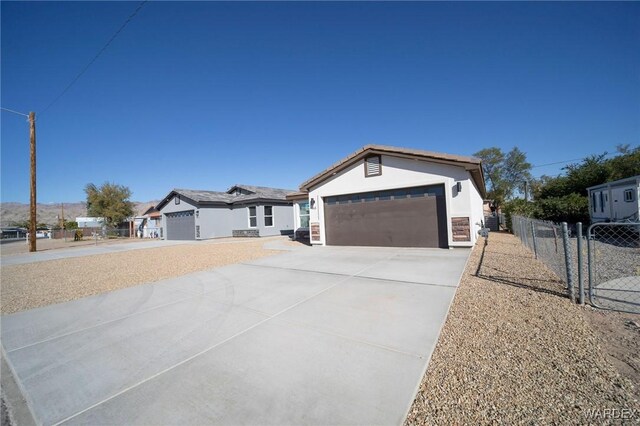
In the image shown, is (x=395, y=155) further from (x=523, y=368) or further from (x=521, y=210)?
(x=521, y=210)

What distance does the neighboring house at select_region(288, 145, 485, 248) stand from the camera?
973 cm

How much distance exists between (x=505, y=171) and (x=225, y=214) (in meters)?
43.4

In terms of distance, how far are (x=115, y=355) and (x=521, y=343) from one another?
4.68 m

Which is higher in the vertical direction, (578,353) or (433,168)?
(433,168)

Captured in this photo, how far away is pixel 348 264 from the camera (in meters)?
7.69

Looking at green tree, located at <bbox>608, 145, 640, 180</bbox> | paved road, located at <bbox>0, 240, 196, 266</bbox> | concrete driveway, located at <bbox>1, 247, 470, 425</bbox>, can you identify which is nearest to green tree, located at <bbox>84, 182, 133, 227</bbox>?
paved road, located at <bbox>0, 240, 196, 266</bbox>

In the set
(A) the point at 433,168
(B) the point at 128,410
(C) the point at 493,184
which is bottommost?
(B) the point at 128,410

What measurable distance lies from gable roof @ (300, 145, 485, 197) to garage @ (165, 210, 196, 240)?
1324 cm

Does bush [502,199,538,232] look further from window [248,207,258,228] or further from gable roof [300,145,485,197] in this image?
window [248,207,258,228]

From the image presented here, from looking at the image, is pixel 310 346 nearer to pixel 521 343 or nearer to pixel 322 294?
pixel 322 294

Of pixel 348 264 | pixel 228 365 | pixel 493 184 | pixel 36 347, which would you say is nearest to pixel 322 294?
pixel 228 365

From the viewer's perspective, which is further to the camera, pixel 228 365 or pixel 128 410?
pixel 228 365

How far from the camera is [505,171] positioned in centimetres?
4291

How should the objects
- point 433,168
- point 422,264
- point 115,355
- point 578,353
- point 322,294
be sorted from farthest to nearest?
point 433,168 → point 422,264 → point 322,294 → point 115,355 → point 578,353
